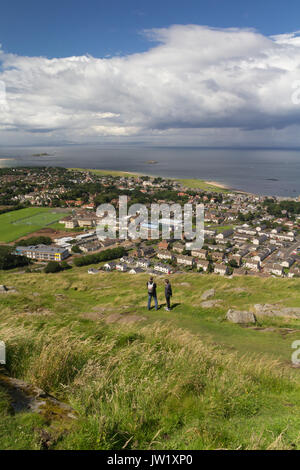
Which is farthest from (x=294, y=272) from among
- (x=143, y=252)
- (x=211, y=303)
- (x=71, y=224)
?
(x=71, y=224)

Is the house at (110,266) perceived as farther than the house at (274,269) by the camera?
Yes

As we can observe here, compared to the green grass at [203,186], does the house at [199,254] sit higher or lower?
lower

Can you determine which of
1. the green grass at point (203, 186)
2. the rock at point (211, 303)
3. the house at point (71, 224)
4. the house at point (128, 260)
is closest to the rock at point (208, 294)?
the rock at point (211, 303)

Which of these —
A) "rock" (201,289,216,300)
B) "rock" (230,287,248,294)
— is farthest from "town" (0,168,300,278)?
"rock" (201,289,216,300)

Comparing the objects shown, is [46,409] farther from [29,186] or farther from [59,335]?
[29,186]

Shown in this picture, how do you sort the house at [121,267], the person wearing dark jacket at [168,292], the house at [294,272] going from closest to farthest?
the person wearing dark jacket at [168,292], the house at [294,272], the house at [121,267]

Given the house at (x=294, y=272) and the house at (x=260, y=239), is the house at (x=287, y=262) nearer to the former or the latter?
the house at (x=294, y=272)

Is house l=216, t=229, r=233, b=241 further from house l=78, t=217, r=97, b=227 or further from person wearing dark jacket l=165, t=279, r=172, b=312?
person wearing dark jacket l=165, t=279, r=172, b=312
